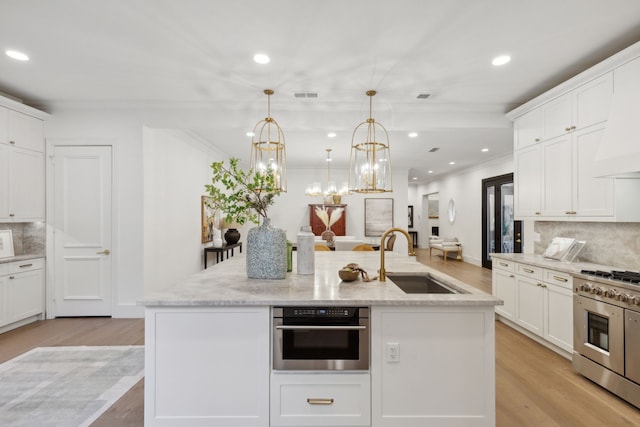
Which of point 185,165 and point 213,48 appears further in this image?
point 185,165

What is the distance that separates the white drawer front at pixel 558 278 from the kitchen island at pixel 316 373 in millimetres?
1696

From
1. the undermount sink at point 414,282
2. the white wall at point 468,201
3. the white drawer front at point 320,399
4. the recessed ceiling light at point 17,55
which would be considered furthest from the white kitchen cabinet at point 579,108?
the recessed ceiling light at point 17,55

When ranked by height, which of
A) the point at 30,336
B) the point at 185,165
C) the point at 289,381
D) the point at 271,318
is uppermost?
the point at 185,165

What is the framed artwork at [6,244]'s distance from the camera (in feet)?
12.3

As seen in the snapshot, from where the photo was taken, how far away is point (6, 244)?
3805mm


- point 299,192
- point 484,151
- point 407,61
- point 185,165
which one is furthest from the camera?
point 299,192

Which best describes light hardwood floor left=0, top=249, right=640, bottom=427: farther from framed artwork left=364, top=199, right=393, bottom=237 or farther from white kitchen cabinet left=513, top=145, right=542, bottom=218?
framed artwork left=364, top=199, right=393, bottom=237

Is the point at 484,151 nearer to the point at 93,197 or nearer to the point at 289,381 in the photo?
the point at 289,381

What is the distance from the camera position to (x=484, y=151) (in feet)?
21.9

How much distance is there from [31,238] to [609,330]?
620 cm

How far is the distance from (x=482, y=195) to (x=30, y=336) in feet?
29.4

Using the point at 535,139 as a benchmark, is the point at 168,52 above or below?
above

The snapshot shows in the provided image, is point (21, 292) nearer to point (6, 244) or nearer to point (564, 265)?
point (6, 244)

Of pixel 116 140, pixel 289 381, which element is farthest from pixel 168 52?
pixel 289 381
